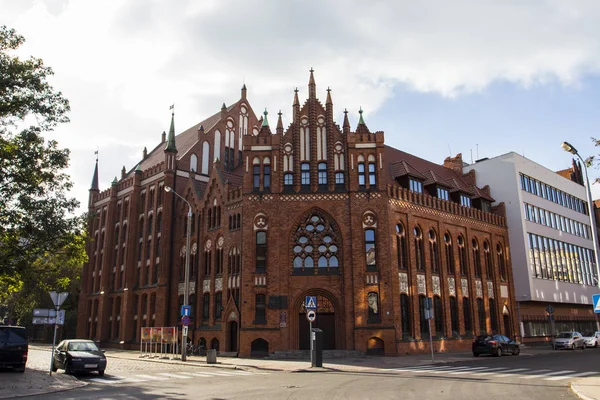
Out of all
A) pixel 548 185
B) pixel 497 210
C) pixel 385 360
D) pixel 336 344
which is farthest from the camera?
pixel 548 185

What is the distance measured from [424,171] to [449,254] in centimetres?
810

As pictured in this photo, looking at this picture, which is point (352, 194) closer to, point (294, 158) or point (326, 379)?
point (294, 158)

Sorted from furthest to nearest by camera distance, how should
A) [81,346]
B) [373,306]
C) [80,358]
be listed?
[373,306], [81,346], [80,358]

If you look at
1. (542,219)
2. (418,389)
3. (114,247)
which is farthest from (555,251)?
(114,247)

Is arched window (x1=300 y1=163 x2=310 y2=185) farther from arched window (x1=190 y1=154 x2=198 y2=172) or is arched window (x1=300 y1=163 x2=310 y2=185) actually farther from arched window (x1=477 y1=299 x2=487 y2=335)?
arched window (x1=477 y1=299 x2=487 y2=335)

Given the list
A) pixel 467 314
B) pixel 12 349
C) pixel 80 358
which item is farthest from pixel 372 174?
pixel 12 349

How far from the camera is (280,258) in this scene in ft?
106

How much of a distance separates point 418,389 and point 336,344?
16804mm

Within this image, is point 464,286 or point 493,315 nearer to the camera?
point 464,286

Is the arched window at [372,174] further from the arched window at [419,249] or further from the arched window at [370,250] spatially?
the arched window at [419,249]

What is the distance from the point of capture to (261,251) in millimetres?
32938

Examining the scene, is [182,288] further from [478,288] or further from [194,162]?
[478,288]

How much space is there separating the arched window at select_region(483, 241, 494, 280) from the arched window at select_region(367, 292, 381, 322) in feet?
49.2

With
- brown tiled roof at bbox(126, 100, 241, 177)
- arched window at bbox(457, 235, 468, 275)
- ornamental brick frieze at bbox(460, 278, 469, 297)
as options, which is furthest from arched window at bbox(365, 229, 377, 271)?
brown tiled roof at bbox(126, 100, 241, 177)
